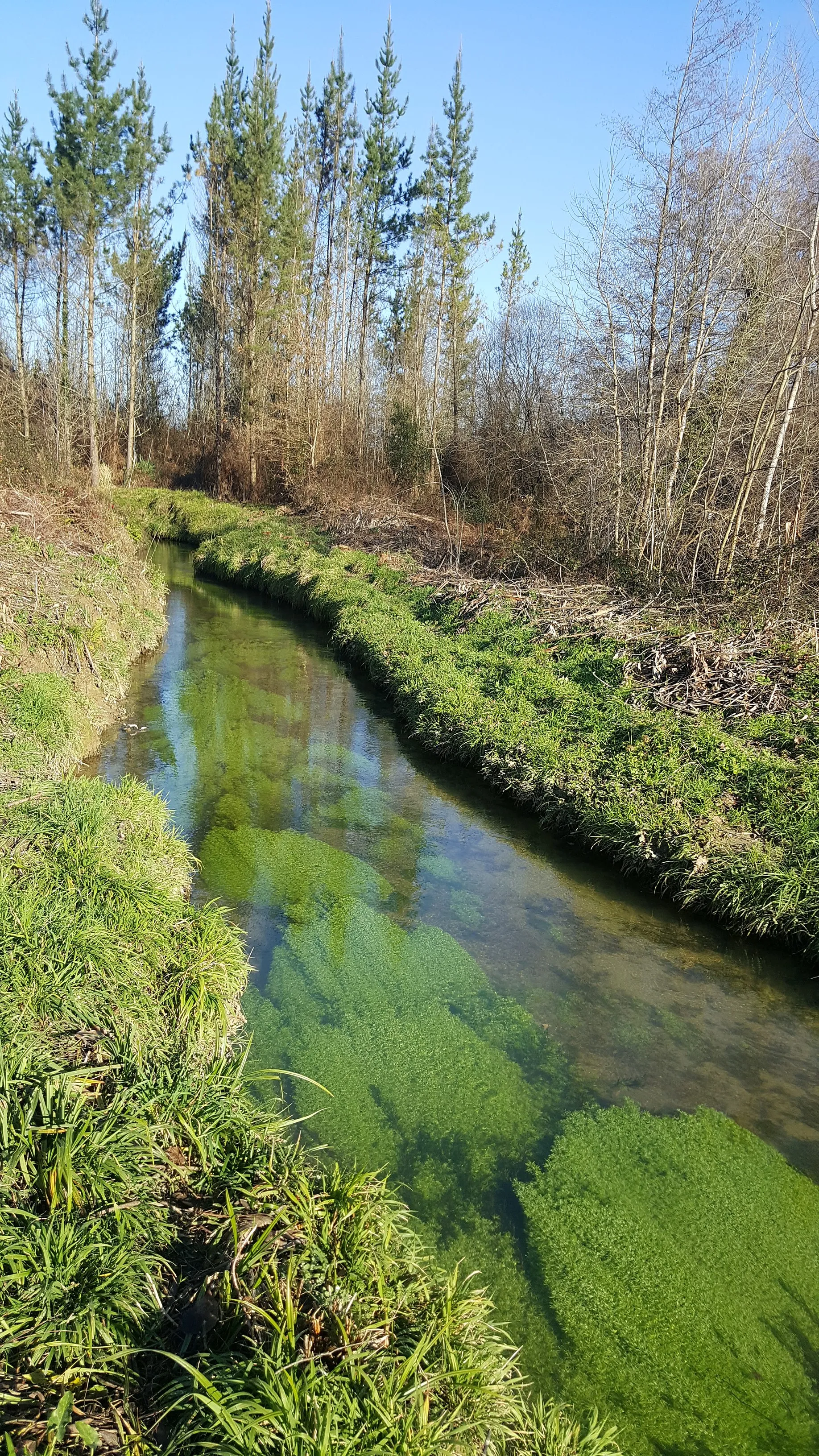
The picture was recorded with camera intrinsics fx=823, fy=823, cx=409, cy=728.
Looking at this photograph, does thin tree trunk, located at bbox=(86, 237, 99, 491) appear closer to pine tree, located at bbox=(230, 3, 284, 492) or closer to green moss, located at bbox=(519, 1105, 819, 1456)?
pine tree, located at bbox=(230, 3, 284, 492)

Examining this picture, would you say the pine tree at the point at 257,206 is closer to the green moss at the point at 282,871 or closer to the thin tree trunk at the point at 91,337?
the thin tree trunk at the point at 91,337

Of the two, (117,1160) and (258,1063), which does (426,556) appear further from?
(117,1160)

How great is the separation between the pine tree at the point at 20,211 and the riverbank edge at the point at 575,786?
15.5 metres

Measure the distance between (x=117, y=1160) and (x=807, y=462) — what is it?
9684mm

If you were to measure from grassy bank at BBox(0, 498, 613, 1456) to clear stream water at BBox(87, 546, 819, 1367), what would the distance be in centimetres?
45

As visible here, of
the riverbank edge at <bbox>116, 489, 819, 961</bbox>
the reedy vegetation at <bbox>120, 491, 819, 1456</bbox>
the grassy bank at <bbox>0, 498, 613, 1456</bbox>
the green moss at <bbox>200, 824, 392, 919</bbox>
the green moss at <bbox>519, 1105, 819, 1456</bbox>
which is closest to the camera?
the grassy bank at <bbox>0, 498, 613, 1456</bbox>

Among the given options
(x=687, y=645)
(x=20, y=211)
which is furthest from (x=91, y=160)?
(x=687, y=645)

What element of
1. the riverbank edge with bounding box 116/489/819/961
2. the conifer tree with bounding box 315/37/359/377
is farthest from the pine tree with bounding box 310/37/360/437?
the riverbank edge with bounding box 116/489/819/961

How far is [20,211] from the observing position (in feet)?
74.0

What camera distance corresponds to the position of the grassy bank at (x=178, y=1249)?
6.68 feet

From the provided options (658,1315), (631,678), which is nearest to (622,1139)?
(658,1315)

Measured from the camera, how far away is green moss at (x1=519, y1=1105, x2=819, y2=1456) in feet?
8.73

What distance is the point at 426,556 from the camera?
15508 millimetres

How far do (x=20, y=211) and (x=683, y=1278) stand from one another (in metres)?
27.9
